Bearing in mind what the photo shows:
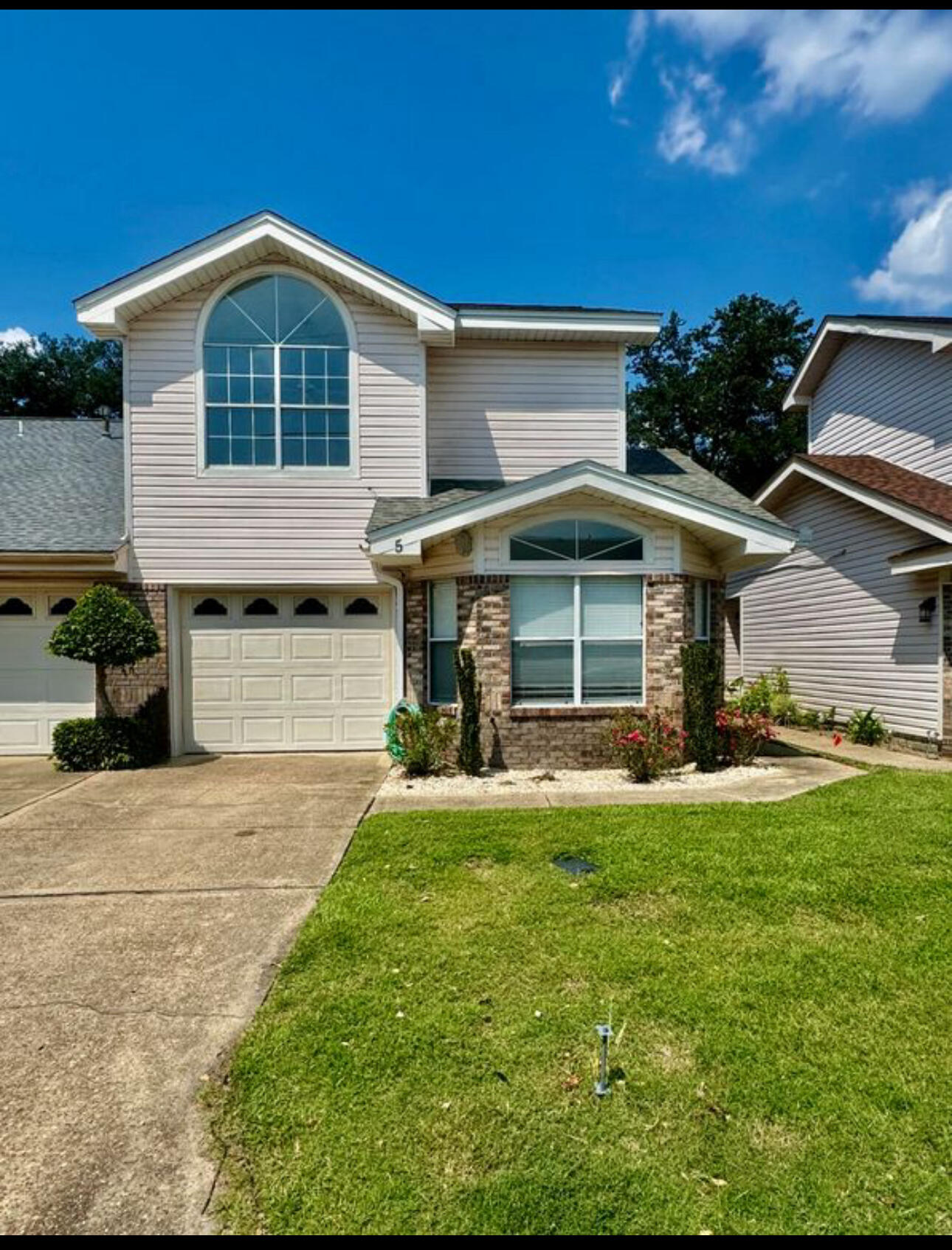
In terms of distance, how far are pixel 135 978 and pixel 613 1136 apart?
2.59m

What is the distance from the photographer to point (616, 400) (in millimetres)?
10438

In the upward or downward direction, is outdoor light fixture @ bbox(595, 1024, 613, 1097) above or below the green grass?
above

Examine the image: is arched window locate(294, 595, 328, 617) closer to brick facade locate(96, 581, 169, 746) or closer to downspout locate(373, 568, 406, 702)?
downspout locate(373, 568, 406, 702)

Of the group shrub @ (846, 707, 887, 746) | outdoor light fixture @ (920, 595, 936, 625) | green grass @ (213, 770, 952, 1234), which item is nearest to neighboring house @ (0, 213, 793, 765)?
outdoor light fixture @ (920, 595, 936, 625)

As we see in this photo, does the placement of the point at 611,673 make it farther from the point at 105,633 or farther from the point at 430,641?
the point at 105,633

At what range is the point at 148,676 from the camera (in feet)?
30.3

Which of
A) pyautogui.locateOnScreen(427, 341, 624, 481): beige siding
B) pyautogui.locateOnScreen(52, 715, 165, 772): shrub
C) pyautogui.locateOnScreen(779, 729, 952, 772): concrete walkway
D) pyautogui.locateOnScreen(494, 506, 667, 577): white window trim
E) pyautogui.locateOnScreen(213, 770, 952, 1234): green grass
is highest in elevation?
pyautogui.locateOnScreen(427, 341, 624, 481): beige siding

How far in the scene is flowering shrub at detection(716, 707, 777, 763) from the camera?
26.6 feet

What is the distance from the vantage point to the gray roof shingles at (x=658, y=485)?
8359 millimetres

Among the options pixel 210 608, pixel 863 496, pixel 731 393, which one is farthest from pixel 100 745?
pixel 731 393

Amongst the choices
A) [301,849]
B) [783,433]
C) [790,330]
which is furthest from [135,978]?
[790,330]

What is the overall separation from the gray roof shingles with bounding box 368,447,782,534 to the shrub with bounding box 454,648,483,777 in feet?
6.49

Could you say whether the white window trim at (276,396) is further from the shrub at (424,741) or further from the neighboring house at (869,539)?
the neighboring house at (869,539)

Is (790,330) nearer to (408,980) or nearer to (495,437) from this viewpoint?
(495,437)
